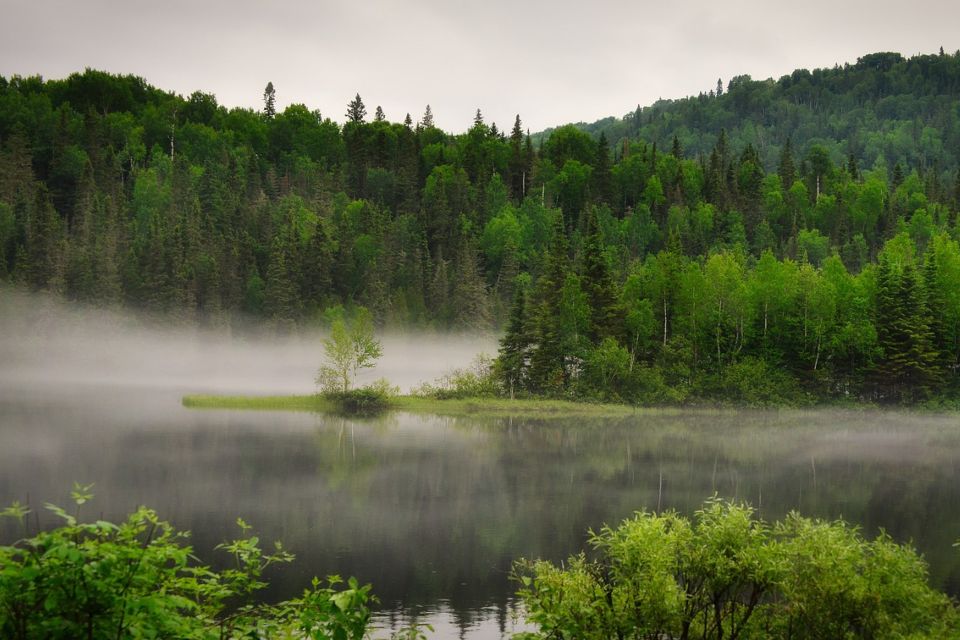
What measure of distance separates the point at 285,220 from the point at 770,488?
10262 cm

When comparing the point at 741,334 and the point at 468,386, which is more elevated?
the point at 741,334

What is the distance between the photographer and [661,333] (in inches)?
3824

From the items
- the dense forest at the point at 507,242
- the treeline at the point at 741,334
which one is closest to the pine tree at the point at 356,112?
the dense forest at the point at 507,242

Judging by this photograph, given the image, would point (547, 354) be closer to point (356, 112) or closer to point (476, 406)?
point (476, 406)

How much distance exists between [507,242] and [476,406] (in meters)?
46.0

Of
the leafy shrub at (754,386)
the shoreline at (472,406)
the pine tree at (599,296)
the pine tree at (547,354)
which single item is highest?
the pine tree at (599,296)

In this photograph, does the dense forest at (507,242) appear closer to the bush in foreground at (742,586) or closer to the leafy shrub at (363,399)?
the leafy shrub at (363,399)

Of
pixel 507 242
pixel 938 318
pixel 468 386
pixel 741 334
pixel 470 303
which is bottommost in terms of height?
pixel 468 386

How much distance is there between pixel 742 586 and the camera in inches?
743

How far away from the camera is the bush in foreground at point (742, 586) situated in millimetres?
18250

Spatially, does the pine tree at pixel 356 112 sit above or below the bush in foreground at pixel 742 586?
above

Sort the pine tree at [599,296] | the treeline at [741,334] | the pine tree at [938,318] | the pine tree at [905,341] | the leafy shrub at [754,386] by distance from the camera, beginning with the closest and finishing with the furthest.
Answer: the pine tree at [905,341]
the pine tree at [938,318]
the treeline at [741,334]
the leafy shrub at [754,386]
the pine tree at [599,296]

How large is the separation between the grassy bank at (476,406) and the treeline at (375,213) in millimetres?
10688

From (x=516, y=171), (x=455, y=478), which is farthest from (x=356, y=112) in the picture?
(x=455, y=478)
